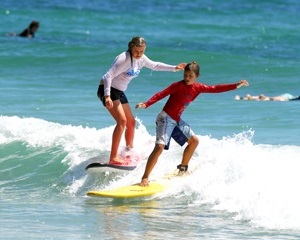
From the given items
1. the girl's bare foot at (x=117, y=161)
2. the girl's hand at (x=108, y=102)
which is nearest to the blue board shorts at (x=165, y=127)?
the girl's hand at (x=108, y=102)

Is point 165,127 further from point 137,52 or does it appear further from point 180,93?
point 137,52

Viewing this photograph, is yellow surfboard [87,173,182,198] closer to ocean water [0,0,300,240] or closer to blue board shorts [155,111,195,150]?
ocean water [0,0,300,240]

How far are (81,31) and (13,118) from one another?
21.1 metres

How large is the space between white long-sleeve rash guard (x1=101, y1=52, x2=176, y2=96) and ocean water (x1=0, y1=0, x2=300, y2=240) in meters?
1.15

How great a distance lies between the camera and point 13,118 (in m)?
16.0

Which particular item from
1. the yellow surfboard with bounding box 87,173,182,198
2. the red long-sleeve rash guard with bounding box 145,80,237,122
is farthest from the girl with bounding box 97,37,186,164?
the yellow surfboard with bounding box 87,173,182,198

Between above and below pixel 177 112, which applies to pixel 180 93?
above

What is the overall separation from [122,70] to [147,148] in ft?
4.76

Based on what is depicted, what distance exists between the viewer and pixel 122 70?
1202cm

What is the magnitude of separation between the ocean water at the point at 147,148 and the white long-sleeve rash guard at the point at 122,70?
1.15 m

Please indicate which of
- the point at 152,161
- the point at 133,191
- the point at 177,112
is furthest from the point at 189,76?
the point at 133,191

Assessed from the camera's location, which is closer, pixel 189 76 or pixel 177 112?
pixel 189 76

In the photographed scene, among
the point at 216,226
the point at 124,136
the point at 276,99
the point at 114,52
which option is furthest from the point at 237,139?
the point at 114,52

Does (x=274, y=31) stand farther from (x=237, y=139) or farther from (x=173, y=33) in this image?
(x=237, y=139)
